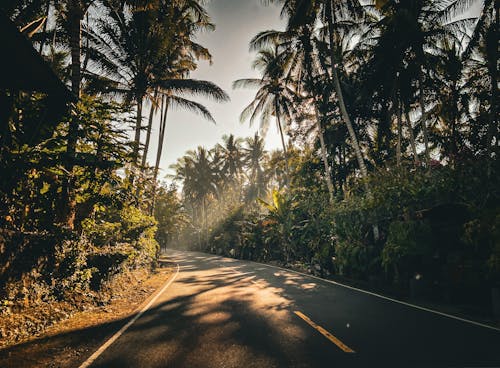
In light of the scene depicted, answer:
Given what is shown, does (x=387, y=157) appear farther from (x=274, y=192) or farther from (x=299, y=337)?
(x=299, y=337)

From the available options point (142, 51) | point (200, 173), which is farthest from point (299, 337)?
point (200, 173)

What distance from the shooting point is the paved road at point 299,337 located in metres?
3.46

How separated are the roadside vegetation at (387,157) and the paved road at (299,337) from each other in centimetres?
206

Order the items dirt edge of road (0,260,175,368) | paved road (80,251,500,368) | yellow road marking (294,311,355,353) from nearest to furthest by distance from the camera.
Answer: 1. paved road (80,251,500,368)
2. dirt edge of road (0,260,175,368)
3. yellow road marking (294,311,355,353)

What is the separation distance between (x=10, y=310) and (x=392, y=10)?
1947 cm

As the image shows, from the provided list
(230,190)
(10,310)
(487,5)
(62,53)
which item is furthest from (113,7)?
(230,190)

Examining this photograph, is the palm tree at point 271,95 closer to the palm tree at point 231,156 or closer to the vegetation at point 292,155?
the vegetation at point 292,155

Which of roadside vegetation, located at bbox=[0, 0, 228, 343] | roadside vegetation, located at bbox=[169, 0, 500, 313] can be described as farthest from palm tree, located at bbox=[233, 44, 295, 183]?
roadside vegetation, located at bbox=[0, 0, 228, 343]

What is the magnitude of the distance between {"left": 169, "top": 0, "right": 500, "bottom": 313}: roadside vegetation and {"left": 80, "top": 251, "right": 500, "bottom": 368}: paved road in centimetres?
206

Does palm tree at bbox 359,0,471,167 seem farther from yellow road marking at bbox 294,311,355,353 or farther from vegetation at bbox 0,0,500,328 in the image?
yellow road marking at bbox 294,311,355,353

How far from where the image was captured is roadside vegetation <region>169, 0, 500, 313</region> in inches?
278

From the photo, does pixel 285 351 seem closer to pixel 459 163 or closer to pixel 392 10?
pixel 459 163

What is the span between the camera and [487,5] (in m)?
12.6

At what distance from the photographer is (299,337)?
168 inches
